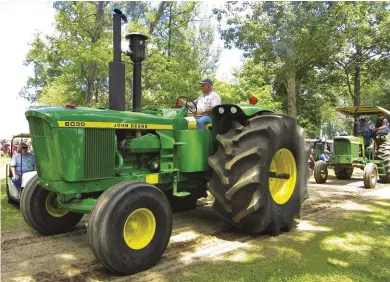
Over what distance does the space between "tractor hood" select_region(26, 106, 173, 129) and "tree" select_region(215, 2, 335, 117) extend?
1332cm

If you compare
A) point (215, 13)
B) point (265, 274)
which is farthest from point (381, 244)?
point (215, 13)

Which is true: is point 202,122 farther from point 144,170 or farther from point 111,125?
point 111,125

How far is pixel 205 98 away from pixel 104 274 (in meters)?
3.18

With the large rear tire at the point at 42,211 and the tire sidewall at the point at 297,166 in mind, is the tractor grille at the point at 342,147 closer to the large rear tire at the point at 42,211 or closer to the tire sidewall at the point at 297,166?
the tire sidewall at the point at 297,166

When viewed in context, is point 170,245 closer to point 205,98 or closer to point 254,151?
point 254,151

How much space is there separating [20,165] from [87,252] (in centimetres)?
414

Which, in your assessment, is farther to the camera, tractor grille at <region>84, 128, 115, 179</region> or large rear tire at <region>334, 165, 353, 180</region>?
large rear tire at <region>334, 165, 353, 180</region>

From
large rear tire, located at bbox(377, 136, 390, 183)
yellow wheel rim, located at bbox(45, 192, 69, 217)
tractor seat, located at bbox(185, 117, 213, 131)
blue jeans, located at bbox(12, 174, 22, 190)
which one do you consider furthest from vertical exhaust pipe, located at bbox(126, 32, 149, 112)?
large rear tire, located at bbox(377, 136, 390, 183)

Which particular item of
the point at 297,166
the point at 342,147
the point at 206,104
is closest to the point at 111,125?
the point at 206,104

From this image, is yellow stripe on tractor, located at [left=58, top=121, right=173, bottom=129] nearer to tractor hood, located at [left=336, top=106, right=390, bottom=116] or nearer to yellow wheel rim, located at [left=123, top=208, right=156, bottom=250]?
yellow wheel rim, located at [left=123, top=208, right=156, bottom=250]

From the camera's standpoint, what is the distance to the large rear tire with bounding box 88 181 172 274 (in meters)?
3.30

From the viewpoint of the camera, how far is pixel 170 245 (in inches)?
169

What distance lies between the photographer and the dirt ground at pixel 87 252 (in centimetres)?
342

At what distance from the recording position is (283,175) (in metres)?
5.14
